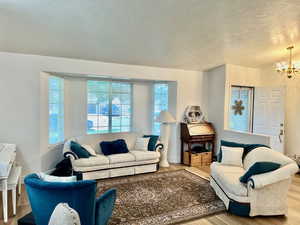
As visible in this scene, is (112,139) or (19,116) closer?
(19,116)

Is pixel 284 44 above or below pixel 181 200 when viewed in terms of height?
above

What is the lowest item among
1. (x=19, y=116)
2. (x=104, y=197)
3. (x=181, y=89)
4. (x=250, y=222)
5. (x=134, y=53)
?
(x=250, y=222)

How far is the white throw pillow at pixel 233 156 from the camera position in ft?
12.6

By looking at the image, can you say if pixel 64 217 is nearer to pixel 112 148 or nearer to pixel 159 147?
pixel 112 148

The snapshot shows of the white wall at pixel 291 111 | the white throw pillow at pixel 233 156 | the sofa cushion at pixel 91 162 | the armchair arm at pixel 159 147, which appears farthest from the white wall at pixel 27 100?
the white wall at pixel 291 111

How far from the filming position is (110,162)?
4355 millimetres

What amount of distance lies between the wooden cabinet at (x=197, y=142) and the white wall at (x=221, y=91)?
0.83 feet

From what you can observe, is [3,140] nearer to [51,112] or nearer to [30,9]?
[51,112]

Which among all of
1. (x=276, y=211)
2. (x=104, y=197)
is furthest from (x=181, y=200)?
(x=104, y=197)

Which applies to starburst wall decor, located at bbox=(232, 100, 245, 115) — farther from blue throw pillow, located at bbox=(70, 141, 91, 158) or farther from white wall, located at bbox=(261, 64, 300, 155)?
blue throw pillow, located at bbox=(70, 141, 91, 158)

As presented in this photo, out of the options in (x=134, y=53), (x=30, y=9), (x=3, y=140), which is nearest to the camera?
(x=30, y=9)

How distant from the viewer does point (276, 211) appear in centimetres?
298

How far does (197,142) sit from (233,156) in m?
1.61

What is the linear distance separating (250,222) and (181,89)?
3445mm
